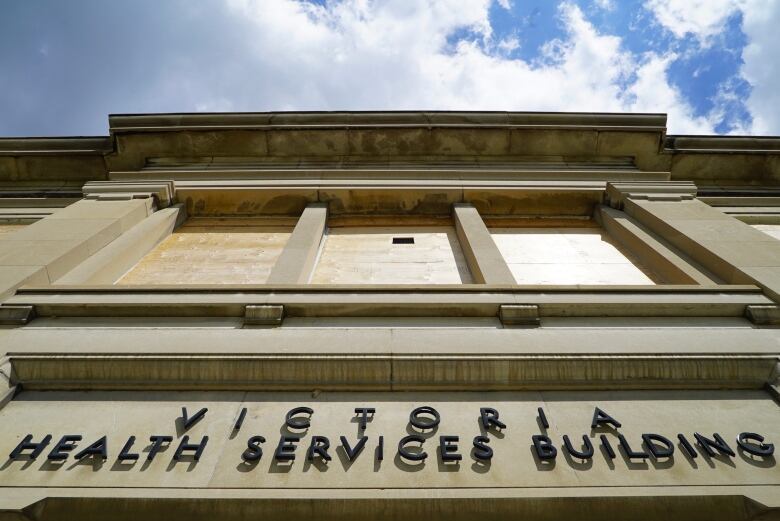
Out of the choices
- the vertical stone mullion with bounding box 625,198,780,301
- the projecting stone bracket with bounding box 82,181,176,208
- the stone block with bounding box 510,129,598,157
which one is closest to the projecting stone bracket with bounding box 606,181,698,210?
the vertical stone mullion with bounding box 625,198,780,301

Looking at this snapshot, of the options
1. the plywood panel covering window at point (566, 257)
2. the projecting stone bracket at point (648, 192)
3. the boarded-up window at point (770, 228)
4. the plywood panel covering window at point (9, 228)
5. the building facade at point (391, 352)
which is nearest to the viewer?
the building facade at point (391, 352)

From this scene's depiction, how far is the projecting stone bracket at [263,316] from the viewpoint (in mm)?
4945

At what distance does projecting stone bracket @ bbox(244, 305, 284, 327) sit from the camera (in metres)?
4.95

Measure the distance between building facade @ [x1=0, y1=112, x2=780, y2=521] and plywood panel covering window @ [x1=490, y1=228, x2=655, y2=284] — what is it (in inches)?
2.1

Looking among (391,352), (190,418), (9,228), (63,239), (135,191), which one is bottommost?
(190,418)

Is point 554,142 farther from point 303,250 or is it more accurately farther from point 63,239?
point 63,239

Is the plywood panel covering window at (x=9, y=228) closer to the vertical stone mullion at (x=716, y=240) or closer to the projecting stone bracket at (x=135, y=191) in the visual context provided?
the projecting stone bracket at (x=135, y=191)

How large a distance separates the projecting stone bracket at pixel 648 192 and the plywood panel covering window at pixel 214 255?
6572mm

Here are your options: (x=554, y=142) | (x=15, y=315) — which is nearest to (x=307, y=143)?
(x=554, y=142)

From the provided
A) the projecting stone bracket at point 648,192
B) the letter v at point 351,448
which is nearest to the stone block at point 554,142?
the projecting stone bracket at point 648,192

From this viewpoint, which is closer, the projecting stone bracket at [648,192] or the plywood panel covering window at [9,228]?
the projecting stone bracket at [648,192]

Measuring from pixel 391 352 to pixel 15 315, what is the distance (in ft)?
14.5

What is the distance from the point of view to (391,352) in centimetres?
441

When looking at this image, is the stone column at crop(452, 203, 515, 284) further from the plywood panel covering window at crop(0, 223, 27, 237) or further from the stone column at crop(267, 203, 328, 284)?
the plywood panel covering window at crop(0, 223, 27, 237)
